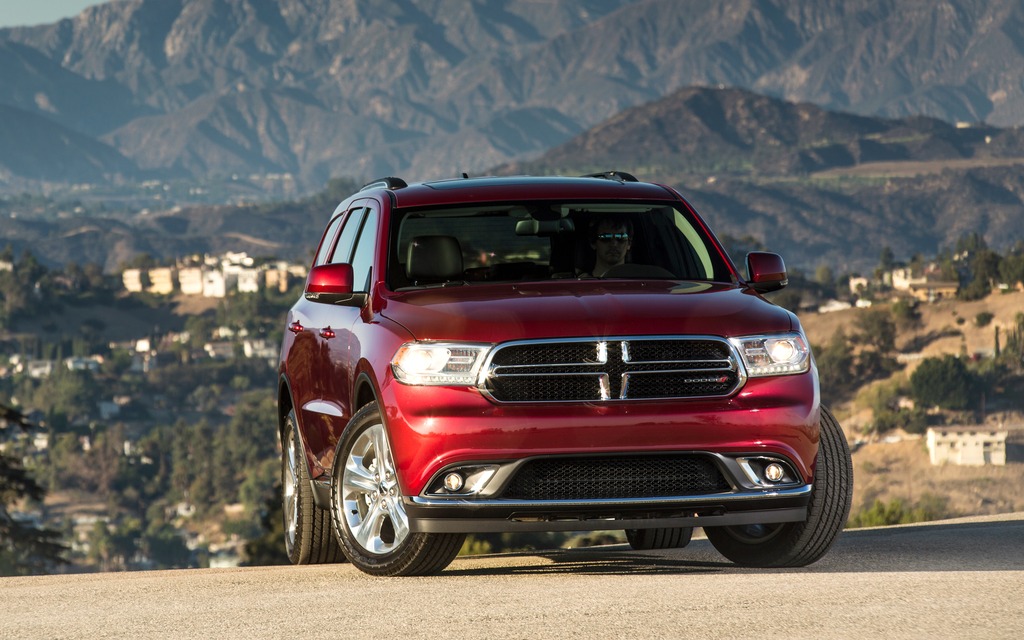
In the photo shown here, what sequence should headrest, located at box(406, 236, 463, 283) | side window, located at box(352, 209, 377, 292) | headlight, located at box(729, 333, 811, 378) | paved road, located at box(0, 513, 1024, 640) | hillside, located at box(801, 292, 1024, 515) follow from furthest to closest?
hillside, located at box(801, 292, 1024, 515), side window, located at box(352, 209, 377, 292), headrest, located at box(406, 236, 463, 283), headlight, located at box(729, 333, 811, 378), paved road, located at box(0, 513, 1024, 640)

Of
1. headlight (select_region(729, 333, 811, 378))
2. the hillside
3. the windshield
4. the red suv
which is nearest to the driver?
the windshield

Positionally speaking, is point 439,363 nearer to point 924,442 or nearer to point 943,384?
point 924,442

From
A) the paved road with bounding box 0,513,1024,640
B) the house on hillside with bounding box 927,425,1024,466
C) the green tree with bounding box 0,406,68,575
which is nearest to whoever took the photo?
the paved road with bounding box 0,513,1024,640

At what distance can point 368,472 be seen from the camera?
734cm

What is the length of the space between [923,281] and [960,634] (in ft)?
656

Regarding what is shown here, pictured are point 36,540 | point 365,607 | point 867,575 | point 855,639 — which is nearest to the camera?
point 855,639

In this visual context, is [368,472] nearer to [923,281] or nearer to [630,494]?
[630,494]

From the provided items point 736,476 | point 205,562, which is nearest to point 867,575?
point 736,476

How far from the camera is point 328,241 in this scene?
9.74 m

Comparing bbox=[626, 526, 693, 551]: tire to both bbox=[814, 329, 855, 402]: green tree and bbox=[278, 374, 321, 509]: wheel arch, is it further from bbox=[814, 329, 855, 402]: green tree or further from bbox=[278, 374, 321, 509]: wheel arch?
bbox=[814, 329, 855, 402]: green tree

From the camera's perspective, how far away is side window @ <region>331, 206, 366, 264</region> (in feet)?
29.2

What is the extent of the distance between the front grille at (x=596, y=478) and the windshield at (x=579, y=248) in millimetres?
1288

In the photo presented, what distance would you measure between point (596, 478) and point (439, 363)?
795mm

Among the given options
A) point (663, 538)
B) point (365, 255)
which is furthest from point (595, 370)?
point (663, 538)
